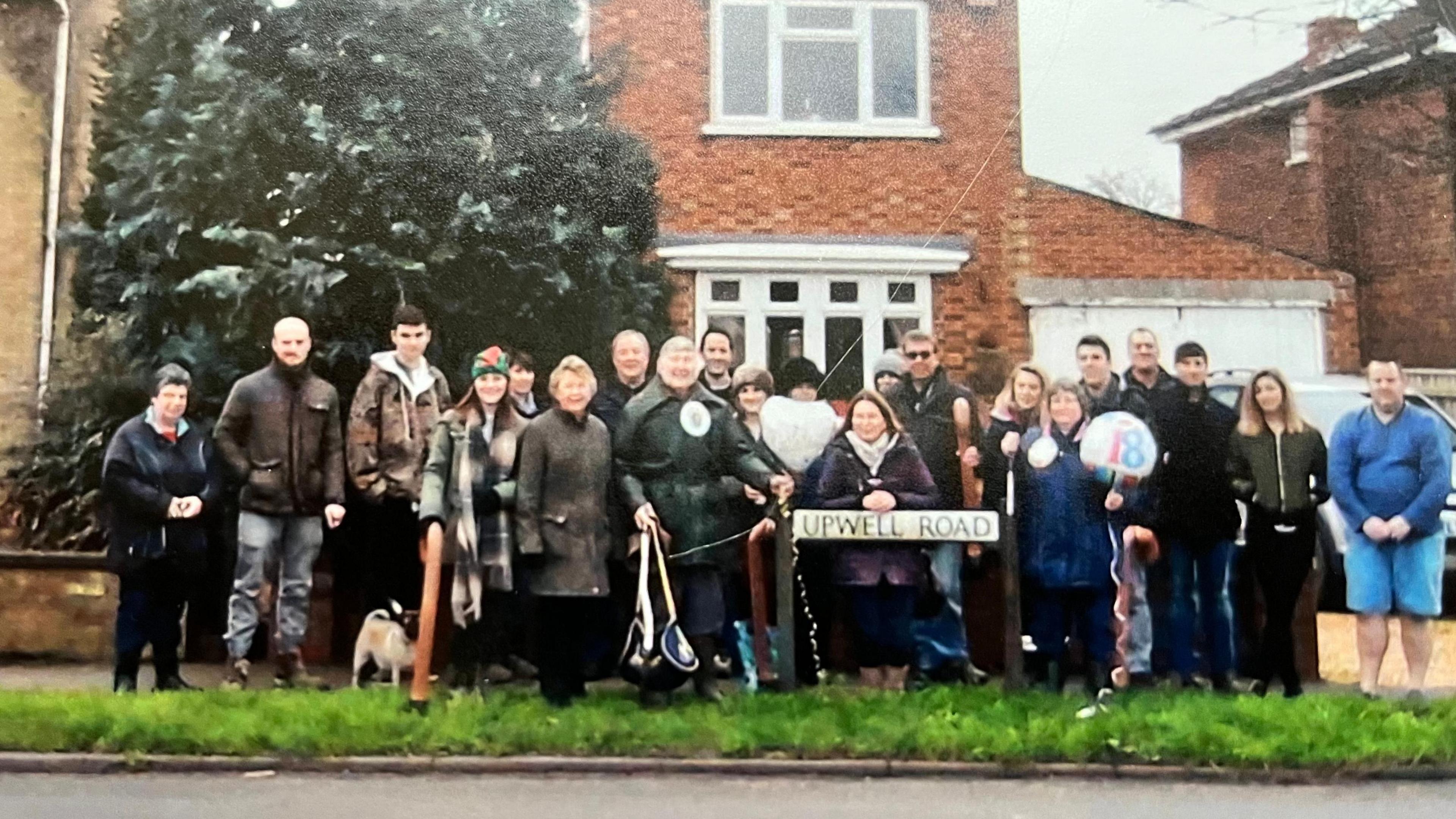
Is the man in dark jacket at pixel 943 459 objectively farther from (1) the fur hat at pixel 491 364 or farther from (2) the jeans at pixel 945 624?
(1) the fur hat at pixel 491 364

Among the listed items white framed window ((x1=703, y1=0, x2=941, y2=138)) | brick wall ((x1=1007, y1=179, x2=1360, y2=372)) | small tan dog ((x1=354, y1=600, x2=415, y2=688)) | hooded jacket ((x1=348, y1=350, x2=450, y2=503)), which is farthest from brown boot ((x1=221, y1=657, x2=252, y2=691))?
brick wall ((x1=1007, y1=179, x2=1360, y2=372))

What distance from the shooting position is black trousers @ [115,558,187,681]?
6.40 m

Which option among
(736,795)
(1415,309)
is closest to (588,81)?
(736,795)

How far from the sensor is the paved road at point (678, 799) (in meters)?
5.48

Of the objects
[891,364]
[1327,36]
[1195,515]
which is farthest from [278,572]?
[1327,36]

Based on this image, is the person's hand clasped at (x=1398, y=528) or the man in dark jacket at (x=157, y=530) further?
the person's hand clasped at (x=1398, y=528)

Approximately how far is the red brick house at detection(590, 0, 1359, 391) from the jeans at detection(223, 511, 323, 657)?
2.23m

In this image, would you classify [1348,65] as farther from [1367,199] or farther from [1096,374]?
[1096,374]

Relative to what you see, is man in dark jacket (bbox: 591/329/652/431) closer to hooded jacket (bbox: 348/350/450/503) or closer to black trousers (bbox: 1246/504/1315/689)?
hooded jacket (bbox: 348/350/450/503)

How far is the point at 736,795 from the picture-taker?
5.66m

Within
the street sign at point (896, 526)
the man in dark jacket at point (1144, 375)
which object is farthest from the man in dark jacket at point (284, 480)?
the man in dark jacket at point (1144, 375)

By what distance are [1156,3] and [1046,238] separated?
1447 millimetres

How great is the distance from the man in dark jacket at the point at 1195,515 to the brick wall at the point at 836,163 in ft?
3.46

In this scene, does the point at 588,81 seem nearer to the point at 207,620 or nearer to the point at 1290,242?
the point at 207,620
